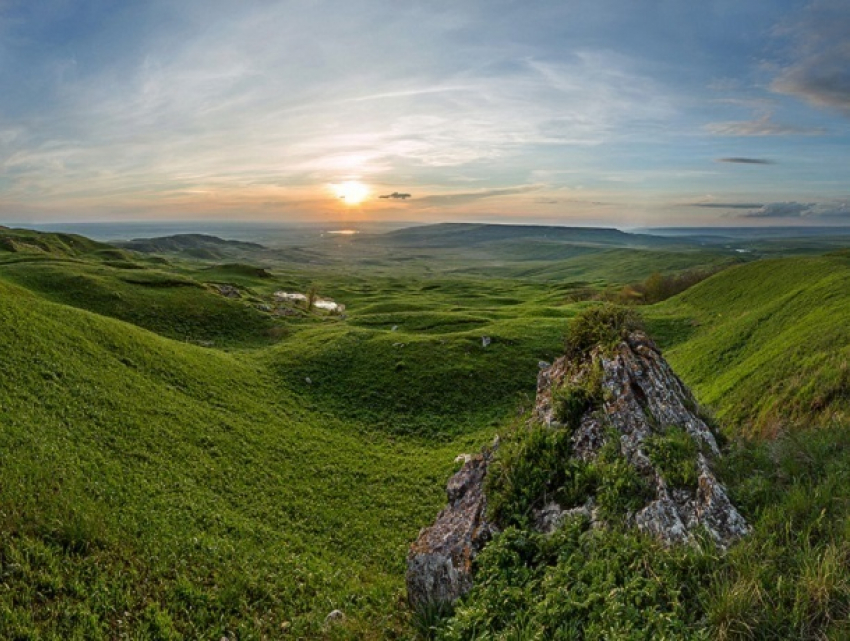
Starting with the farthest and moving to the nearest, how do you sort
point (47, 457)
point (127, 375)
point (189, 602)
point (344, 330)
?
point (344, 330) < point (127, 375) < point (47, 457) < point (189, 602)

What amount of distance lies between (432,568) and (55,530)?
1110 cm

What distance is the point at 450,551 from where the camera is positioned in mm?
11664

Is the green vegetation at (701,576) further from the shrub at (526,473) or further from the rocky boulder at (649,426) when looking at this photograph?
the shrub at (526,473)

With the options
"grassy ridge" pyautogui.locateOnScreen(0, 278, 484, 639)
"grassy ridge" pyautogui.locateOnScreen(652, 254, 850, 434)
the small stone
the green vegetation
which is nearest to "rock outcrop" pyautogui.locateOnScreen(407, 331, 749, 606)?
the green vegetation

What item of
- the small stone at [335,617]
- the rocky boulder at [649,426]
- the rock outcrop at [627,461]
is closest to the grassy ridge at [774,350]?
the rocky boulder at [649,426]

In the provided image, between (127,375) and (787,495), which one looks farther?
(127,375)

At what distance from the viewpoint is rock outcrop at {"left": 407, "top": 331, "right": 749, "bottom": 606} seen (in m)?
9.93

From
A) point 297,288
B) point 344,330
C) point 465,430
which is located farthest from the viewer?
point 297,288

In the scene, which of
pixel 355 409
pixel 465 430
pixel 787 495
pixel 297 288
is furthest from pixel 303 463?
pixel 297 288

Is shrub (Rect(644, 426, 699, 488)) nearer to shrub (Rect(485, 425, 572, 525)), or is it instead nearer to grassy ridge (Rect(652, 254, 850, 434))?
shrub (Rect(485, 425, 572, 525))

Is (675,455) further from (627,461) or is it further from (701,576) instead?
(701,576)

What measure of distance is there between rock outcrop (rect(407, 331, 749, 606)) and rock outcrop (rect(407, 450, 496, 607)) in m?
0.02

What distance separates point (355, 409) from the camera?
116 ft

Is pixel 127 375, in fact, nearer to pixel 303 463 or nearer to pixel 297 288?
pixel 303 463
